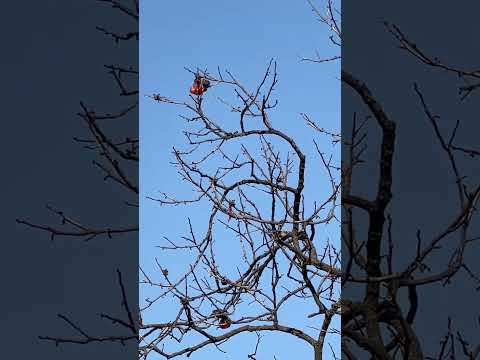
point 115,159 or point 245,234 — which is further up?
point 245,234

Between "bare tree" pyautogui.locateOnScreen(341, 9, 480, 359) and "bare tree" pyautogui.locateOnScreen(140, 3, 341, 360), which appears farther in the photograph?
"bare tree" pyautogui.locateOnScreen(140, 3, 341, 360)

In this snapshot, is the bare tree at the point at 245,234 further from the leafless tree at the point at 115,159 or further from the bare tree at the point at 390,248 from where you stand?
the leafless tree at the point at 115,159

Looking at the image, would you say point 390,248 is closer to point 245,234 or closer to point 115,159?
point 115,159

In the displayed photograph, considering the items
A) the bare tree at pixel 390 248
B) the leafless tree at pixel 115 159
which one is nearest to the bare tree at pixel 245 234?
the bare tree at pixel 390 248

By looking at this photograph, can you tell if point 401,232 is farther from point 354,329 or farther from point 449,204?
point 354,329

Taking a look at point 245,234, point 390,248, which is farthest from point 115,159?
point 245,234

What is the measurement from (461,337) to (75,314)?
0.65 m

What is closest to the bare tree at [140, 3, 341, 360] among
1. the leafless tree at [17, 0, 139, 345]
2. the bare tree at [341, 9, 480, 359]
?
the bare tree at [341, 9, 480, 359]

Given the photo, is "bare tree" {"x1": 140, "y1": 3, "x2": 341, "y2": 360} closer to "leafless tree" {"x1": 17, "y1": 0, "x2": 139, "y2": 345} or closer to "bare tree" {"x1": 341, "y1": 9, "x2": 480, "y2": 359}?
"bare tree" {"x1": 341, "y1": 9, "x2": 480, "y2": 359}

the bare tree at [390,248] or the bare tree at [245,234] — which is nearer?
the bare tree at [390,248]

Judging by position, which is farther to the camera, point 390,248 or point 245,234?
point 245,234

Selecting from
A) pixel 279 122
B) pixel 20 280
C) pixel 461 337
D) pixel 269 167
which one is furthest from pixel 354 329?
pixel 279 122

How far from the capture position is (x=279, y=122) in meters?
2.51

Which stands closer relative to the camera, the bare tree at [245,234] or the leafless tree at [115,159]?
the leafless tree at [115,159]
